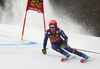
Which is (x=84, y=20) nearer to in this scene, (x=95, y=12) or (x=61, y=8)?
(x=95, y=12)

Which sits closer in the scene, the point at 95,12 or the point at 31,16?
the point at 95,12

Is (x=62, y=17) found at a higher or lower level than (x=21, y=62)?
higher

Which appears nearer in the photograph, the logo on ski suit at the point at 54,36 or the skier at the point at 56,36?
the skier at the point at 56,36

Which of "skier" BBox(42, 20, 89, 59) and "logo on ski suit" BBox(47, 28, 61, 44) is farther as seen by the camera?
"logo on ski suit" BBox(47, 28, 61, 44)

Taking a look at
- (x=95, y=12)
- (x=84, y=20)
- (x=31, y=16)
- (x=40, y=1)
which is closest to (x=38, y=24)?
(x=31, y=16)

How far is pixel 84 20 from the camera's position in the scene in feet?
58.1

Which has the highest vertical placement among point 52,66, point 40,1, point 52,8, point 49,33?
point 52,8

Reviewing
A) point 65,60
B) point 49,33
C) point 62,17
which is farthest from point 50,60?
point 62,17

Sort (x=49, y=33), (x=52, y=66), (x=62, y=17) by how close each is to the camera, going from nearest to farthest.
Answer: (x=52, y=66) → (x=49, y=33) → (x=62, y=17)

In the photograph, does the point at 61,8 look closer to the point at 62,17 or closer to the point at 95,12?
the point at 62,17

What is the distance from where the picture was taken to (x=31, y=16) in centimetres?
1830

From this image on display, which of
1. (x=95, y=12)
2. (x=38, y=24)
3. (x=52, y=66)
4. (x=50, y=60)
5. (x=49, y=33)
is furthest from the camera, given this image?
(x=38, y=24)

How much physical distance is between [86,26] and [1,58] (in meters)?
14.8

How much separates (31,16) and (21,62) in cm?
1521
